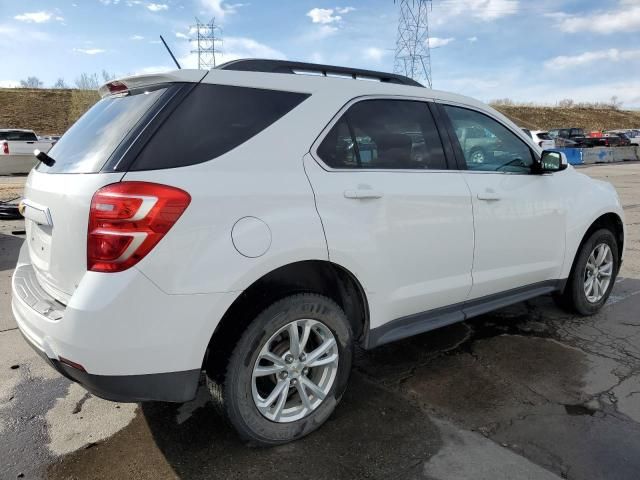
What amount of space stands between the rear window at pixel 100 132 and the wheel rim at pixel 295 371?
1182 millimetres

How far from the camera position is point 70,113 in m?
59.5

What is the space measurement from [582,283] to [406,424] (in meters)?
2.42

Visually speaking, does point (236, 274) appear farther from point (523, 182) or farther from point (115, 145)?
point (523, 182)

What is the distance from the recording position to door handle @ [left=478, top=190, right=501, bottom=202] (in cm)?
342

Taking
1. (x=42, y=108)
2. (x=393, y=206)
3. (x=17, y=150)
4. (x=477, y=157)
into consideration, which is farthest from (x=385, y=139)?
(x=42, y=108)

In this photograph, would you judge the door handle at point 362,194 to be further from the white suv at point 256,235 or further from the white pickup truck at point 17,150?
the white pickup truck at point 17,150

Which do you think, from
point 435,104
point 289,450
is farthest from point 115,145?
point 435,104

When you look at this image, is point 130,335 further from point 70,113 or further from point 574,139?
point 70,113

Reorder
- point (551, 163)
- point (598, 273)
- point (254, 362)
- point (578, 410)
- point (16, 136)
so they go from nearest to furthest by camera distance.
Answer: point (254, 362) < point (578, 410) < point (551, 163) < point (598, 273) < point (16, 136)

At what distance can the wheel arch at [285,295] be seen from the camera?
248 cm

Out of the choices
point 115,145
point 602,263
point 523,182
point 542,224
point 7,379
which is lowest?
point 7,379

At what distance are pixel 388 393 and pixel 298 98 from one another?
6.11 feet

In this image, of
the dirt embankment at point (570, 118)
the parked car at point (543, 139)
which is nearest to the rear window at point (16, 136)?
the parked car at point (543, 139)

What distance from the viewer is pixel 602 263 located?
471 centimetres
